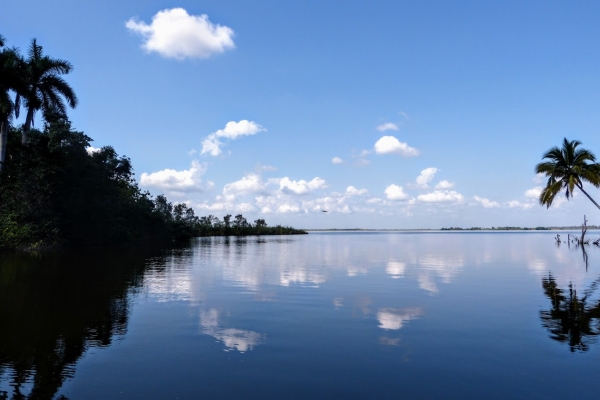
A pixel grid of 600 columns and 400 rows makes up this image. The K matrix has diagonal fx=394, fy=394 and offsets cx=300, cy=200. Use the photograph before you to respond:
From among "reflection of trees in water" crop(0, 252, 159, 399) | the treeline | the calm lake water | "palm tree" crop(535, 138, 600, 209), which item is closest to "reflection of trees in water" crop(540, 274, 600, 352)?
the calm lake water

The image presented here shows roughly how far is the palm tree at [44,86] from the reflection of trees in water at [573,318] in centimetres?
4685

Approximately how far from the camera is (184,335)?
10.3 m

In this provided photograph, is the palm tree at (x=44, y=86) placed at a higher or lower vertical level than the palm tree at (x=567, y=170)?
higher

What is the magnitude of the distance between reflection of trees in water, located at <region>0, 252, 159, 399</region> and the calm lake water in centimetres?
4

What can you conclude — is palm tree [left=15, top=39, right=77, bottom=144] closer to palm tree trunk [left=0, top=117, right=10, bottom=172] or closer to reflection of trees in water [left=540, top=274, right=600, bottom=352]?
palm tree trunk [left=0, top=117, right=10, bottom=172]

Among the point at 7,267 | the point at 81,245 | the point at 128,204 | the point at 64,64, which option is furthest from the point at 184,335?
the point at 128,204

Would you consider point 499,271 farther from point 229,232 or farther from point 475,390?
point 229,232

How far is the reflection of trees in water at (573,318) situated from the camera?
10.0 meters

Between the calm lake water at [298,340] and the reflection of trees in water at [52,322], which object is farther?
the reflection of trees in water at [52,322]

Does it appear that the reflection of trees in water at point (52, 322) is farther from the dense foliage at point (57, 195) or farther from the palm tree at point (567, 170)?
the palm tree at point (567, 170)

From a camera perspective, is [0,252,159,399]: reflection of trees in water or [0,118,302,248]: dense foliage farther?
[0,118,302,248]: dense foliage

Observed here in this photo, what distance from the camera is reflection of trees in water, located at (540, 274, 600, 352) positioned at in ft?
32.9

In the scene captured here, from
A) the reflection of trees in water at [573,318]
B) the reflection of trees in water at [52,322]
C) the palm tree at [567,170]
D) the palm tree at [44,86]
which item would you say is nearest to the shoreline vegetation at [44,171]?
the palm tree at [44,86]

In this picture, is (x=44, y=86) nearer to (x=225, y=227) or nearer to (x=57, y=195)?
(x=57, y=195)
